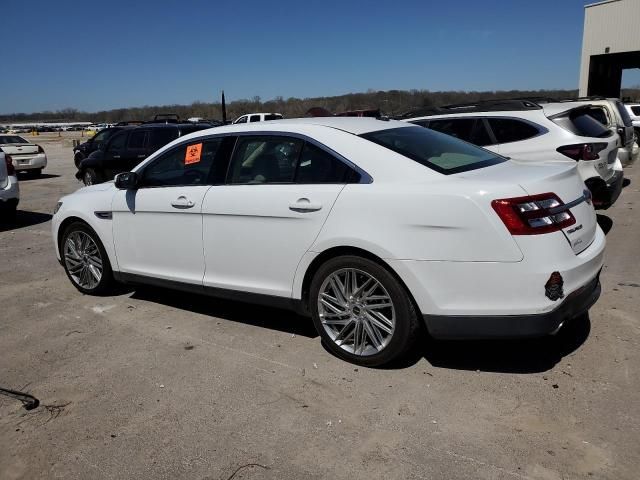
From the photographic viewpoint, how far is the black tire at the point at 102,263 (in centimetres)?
541

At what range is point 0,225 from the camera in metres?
10.2

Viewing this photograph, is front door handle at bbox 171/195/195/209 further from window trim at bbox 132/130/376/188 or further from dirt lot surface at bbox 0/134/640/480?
dirt lot surface at bbox 0/134/640/480

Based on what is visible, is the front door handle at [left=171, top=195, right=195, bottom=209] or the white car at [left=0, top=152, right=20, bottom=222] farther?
the white car at [left=0, top=152, right=20, bottom=222]

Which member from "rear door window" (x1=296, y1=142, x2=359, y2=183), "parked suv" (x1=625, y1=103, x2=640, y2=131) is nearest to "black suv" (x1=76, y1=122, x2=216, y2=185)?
"rear door window" (x1=296, y1=142, x2=359, y2=183)

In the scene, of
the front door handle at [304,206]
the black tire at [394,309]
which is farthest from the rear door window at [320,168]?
the black tire at [394,309]

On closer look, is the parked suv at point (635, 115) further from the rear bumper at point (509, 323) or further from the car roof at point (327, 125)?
the rear bumper at point (509, 323)

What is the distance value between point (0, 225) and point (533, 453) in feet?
33.3

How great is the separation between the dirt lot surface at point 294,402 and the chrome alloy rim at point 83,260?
596 millimetres

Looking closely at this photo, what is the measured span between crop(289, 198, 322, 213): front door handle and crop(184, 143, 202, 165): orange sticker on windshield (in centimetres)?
120

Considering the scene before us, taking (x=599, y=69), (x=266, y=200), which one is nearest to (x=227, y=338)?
(x=266, y=200)

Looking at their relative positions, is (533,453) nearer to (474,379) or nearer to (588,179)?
(474,379)

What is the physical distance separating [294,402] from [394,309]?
844mm

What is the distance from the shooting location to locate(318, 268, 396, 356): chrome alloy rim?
370 centimetres

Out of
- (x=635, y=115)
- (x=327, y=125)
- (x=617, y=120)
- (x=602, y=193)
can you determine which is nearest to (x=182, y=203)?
(x=327, y=125)
